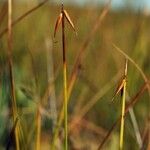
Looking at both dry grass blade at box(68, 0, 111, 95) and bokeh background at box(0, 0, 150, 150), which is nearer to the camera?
dry grass blade at box(68, 0, 111, 95)

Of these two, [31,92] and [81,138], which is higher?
[31,92]

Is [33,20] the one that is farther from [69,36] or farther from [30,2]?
[30,2]

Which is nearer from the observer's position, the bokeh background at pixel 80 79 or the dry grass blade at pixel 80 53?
the dry grass blade at pixel 80 53

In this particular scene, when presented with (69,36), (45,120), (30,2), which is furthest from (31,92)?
(69,36)

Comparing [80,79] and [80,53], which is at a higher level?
[80,53]

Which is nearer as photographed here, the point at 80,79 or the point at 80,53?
the point at 80,53

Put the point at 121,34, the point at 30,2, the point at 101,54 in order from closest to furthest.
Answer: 1. the point at 30,2
2. the point at 101,54
3. the point at 121,34

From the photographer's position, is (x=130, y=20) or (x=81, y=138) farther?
(x=130, y=20)

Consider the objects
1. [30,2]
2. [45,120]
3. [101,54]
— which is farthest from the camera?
[101,54]
